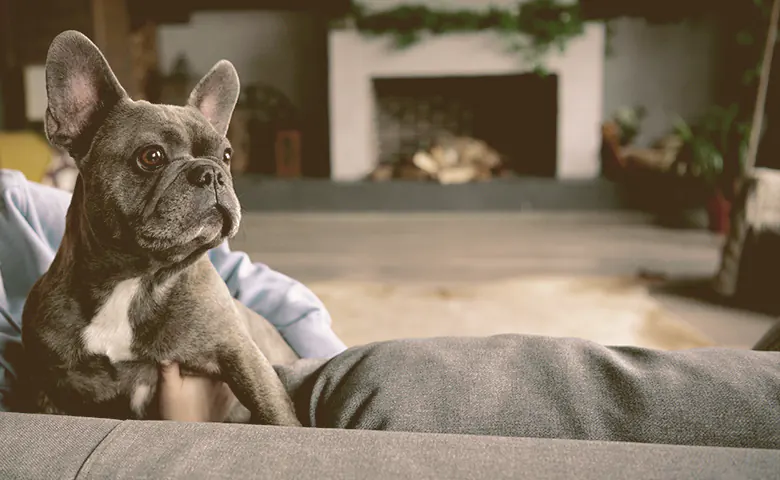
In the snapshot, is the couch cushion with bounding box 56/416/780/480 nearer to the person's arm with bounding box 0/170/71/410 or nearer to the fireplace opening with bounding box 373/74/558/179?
the person's arm with bounding box 0/170/71/410

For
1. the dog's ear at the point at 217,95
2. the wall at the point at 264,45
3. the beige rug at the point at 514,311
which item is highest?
the wall at the point at 264,45

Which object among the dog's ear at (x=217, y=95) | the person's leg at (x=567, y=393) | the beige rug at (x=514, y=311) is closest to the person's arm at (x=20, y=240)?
the dog's ear at (x=217, y=95)

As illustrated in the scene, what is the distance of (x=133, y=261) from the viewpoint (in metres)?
0.97

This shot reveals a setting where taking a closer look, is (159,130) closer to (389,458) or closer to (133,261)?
(133,261)

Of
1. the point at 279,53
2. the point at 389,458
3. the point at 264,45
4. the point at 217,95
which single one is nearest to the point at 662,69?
the point at 279,53

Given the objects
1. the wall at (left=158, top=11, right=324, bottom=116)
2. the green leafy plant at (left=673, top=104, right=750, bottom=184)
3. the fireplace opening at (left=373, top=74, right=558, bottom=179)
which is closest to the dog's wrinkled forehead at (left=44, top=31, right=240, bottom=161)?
the green leafy plant at (left=673, top=104, right=750, bottom=184)

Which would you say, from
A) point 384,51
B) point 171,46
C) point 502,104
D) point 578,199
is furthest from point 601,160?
point 171,46

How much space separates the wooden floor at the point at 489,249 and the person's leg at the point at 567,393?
216 cm

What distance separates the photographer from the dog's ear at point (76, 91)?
863 mm

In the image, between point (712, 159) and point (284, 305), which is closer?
point (284, 305)

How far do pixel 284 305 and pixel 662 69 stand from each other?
5.77m

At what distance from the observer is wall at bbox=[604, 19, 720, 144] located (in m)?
6.14

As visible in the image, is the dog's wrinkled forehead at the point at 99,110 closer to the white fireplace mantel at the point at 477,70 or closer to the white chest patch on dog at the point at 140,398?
Result: the white chest patch on dog at the point at 140,398

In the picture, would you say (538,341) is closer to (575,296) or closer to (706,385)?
(706,385)
